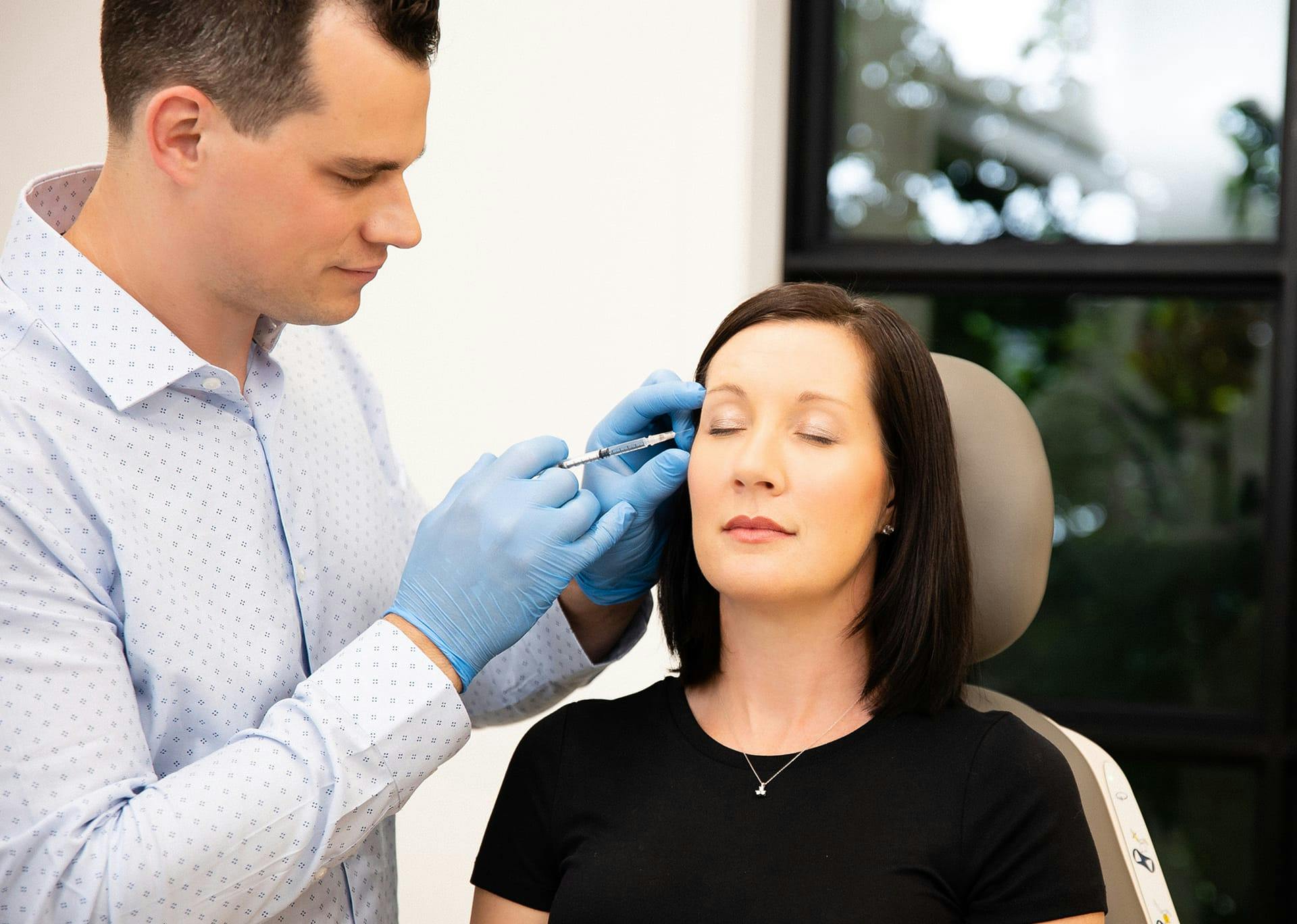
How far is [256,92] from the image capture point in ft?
4.00

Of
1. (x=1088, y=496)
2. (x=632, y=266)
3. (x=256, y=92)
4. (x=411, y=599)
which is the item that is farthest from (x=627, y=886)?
(x=1088, y=496)

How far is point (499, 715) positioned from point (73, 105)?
5.12ft

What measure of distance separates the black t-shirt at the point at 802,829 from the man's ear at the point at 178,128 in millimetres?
710

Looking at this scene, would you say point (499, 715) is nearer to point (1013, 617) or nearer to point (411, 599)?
point (411, 599)

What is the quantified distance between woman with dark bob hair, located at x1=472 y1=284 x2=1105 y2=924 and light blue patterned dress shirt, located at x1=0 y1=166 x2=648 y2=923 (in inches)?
8.1

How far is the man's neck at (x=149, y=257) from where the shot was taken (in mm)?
1268

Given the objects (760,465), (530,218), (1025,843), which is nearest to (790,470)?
(760,465)

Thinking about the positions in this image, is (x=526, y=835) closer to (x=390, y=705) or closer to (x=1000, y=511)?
(x=390, y=705)

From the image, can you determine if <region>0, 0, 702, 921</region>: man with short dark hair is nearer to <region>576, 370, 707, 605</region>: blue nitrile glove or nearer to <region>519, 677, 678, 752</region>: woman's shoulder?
<region>576, 370, 707, 605</region>: blue nitrile glove

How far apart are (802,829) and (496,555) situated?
1.35 feet

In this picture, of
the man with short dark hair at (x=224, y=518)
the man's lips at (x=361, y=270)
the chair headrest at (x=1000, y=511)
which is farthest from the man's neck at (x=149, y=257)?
the chair headrest at (x=1000, y=511)

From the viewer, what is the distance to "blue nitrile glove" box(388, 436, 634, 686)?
127cm

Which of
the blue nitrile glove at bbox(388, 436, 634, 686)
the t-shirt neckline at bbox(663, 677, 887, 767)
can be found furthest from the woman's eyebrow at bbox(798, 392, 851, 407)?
the t-shirt neckline at bbox(663, 677, 887, 767)

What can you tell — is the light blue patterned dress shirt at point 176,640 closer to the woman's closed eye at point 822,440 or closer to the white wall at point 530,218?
the woman's closed eye at point 822,440
